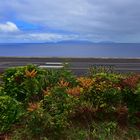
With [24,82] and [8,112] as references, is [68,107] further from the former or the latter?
[24,82]

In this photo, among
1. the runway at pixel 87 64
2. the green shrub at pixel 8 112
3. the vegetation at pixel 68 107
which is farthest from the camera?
the runway at pixel 87 64

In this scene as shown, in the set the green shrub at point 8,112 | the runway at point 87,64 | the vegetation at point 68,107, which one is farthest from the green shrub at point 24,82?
the runway at point 87,64

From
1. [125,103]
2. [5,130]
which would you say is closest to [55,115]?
[5,130]

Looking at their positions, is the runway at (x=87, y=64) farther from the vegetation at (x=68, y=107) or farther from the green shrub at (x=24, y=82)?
the vegetation at (x=68, y=107)

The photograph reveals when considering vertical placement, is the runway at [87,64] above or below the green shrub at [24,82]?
below

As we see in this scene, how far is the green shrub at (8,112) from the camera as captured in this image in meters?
8.28

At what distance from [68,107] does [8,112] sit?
115 cm

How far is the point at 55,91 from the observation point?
8172mm

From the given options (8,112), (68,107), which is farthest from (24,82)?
(68,107)

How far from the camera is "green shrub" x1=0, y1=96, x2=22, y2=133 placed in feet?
→ 27.2

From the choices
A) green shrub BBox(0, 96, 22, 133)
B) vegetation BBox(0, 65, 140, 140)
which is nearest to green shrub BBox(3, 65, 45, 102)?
vegetation BBox(0, 65, 140, 140)

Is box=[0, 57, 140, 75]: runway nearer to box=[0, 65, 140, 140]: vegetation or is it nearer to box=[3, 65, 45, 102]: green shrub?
box=[3, 65, 45, 102]: green shrub

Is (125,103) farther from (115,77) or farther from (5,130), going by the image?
(5,130)

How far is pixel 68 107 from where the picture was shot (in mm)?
8125
